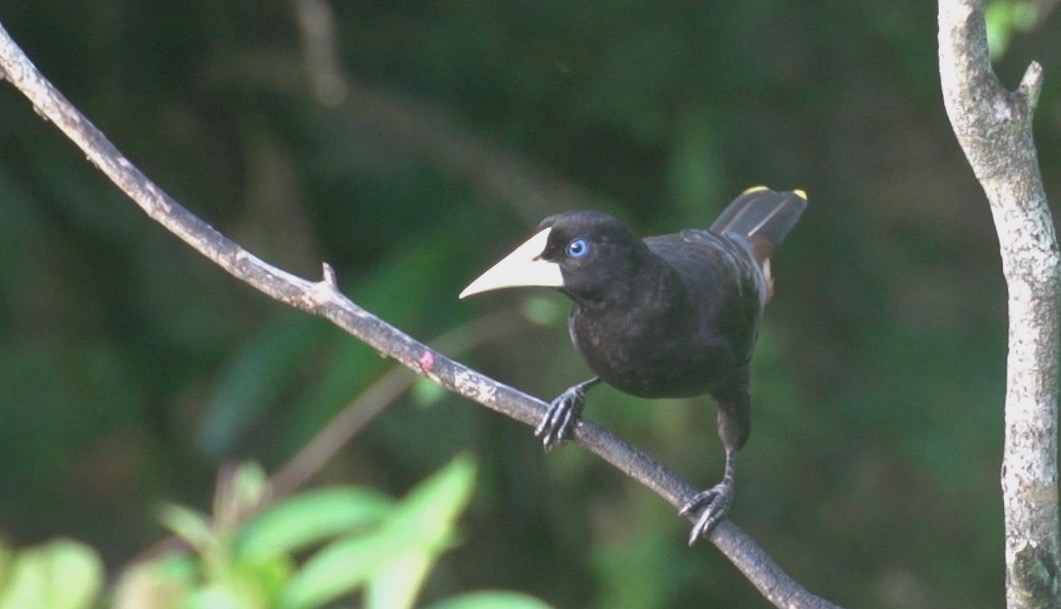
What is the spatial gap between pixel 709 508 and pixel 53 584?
43.3 inches

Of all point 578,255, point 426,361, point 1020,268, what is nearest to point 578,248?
point 578,255

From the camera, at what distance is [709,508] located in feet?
7.58

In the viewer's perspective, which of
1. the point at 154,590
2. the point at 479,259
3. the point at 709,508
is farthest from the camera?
the point at 479,259

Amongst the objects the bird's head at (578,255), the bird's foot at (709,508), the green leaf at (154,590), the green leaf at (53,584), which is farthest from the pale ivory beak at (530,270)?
the green leaf at (53,584)

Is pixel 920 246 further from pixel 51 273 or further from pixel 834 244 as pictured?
pixel 51 273

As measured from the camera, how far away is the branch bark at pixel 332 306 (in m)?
1.86

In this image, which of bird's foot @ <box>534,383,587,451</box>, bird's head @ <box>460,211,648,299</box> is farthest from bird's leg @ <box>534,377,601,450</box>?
bird's head @ <box>460,211,648,299</box>

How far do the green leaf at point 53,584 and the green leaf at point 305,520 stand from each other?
0.27 meters

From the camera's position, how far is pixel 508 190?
4.04m

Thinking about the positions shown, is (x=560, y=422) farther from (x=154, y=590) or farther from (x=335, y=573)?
(x=154, y=590)

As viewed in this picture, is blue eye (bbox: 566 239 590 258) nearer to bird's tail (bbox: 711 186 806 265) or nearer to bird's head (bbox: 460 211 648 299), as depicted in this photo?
bird's head (bbox: 460 211 648 299)

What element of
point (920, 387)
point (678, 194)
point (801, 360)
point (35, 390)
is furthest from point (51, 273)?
point (920, 387)

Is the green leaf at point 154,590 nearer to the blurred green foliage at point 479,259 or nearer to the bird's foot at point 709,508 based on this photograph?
the bird's foot at point 709,508

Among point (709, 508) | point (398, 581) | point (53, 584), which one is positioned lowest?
point (709, 508)
